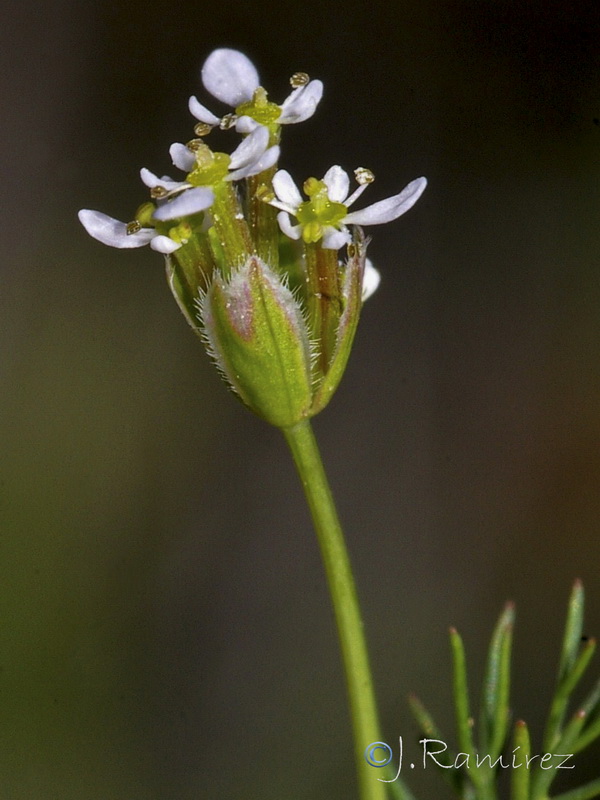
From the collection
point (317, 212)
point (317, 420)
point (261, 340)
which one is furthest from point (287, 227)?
point (317, 420)

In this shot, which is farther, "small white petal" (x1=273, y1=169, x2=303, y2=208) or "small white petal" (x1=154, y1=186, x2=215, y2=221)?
"small white petal" (x1=273, y1=169, x2=303, y2=208)

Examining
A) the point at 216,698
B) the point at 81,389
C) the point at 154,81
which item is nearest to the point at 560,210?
the point at 154,81

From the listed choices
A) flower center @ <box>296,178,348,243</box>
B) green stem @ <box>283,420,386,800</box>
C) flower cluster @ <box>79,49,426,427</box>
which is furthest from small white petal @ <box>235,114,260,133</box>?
Answer: green stem @ <box>283,420,386,800</box>

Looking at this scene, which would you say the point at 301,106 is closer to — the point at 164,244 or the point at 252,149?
the point at 252,149

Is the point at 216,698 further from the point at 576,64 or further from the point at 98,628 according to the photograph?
the point at 576,64

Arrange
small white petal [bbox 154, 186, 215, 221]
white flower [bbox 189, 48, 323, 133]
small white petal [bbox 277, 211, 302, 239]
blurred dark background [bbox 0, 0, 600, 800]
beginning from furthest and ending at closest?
blurred dark background [bbox 0, 0, 600, 800] < white flower [bbox 189, 48, 323, 133] < small white petal [bbox 277, 211, 302, 239] < small white petal [bbox 154, 186, 215, 221]

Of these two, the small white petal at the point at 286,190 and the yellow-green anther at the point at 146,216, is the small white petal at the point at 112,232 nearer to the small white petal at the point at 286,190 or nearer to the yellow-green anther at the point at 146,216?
the yellow-green anther at the point at 146,216

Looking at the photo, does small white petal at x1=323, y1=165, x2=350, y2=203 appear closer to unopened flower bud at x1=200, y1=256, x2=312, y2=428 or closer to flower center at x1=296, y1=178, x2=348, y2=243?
flower center at x1=296, y1=178, x2=348, y2=243

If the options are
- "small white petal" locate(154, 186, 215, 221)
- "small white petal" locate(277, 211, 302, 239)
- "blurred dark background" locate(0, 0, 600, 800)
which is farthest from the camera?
"blurred dark background" locate(0, 0, 600, 800)
